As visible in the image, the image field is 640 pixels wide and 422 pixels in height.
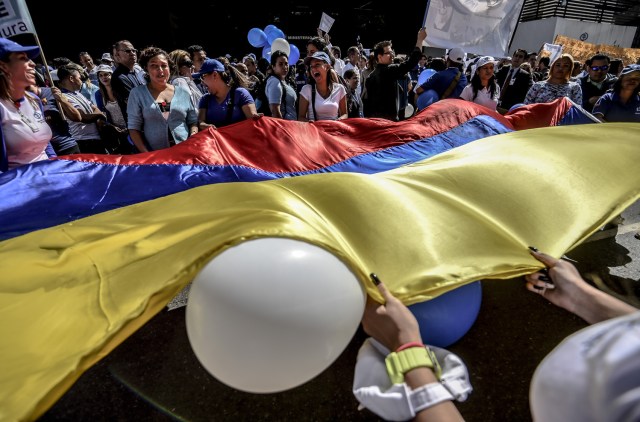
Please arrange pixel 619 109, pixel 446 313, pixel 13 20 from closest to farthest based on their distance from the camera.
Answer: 1. pixel 446 313
2. pixel 13 20
3. pixel 619 109

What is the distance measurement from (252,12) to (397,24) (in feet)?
24.3

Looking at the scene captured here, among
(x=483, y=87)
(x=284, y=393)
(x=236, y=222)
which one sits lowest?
(x=284, y=393)

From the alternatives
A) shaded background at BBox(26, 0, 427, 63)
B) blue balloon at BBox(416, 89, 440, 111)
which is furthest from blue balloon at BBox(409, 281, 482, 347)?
shaded background at BBox(26, 0, 427, 63)

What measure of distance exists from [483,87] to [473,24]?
148 centimetres

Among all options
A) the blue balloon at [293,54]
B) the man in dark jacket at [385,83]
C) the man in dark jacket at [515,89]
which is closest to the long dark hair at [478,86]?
the man in dark jacket at [385,83]

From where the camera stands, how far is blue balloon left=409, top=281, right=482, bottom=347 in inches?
57.8

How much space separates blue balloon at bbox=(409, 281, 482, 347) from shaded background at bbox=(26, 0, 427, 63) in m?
11.2

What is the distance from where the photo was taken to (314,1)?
18219mm

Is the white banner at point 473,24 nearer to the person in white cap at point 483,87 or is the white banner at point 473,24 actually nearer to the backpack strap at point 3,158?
the person in white cap at point 483,87

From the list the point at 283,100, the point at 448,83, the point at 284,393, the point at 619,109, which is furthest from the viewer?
the point at 448,83

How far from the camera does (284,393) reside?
1869 mm

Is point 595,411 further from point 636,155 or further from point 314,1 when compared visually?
point 314,1

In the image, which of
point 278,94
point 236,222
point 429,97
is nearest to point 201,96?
point 278,94

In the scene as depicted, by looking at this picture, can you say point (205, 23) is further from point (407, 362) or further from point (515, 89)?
point (407, 362)
